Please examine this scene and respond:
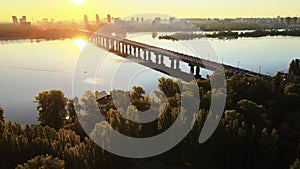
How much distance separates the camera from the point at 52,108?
26734 mm

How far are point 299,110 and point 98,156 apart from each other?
1755cm

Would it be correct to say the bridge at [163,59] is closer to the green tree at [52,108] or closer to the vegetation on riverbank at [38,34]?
the vegetation on riverbank at [38,34]

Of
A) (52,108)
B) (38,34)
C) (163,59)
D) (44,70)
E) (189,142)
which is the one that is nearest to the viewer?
(189,142)

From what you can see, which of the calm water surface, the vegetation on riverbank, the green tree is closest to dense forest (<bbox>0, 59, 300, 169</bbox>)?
the green tree

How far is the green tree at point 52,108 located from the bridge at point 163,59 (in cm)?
2310

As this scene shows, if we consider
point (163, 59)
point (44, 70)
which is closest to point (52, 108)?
point (44, 70)

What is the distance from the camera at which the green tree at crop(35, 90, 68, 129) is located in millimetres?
26500

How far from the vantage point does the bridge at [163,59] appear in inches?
1758

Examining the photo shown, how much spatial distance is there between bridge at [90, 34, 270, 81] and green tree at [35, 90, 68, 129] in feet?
75.8

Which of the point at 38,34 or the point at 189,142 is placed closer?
the point at 189,142

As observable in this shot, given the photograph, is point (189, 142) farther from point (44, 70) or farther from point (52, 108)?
point (44, 70)

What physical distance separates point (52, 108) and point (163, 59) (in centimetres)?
4195

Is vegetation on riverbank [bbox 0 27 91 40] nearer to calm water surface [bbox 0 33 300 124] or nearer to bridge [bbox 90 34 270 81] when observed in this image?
bridge [bbox 90 34 270 81]

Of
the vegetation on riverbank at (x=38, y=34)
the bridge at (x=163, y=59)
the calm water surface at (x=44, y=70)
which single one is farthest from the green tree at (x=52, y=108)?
the vegetation on riverbank at (x=38, y=34)
